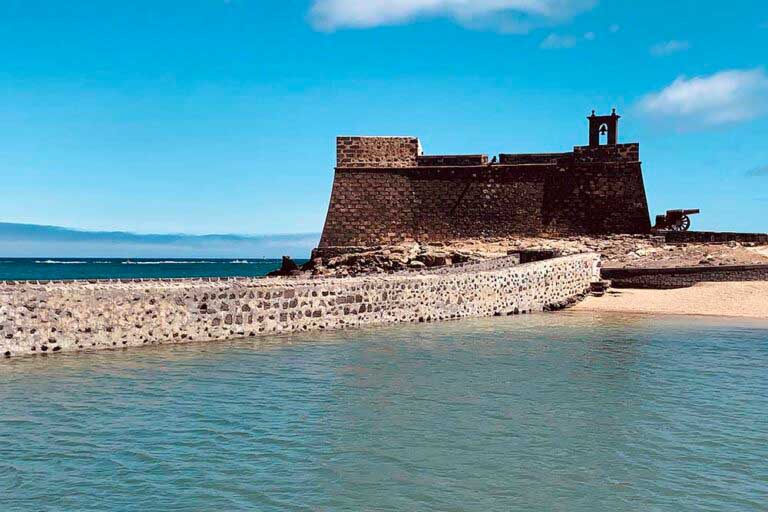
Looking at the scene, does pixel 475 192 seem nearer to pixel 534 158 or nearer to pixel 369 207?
pixel 534 158

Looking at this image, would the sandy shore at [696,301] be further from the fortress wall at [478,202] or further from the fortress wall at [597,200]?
the fortress wall at [478,202]

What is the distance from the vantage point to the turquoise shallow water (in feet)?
19.0

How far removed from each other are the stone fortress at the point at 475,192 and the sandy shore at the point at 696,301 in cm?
937

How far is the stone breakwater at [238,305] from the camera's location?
12.5 m

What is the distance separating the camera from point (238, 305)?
1502cm

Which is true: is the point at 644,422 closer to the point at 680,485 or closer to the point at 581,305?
the point at 680,485

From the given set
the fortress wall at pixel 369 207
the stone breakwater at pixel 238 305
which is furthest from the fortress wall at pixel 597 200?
the stone breakwater at pixel 238 305

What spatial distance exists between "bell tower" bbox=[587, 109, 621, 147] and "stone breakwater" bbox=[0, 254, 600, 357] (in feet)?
42.4

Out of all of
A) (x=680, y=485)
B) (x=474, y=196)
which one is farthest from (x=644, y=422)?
(x=474, y=196)

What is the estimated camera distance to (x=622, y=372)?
11.2m

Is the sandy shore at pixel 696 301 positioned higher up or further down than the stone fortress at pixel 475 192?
further down

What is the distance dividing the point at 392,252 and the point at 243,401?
2095 cm

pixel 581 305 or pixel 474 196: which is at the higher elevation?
pixel 474 196

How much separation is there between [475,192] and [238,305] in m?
20.2
